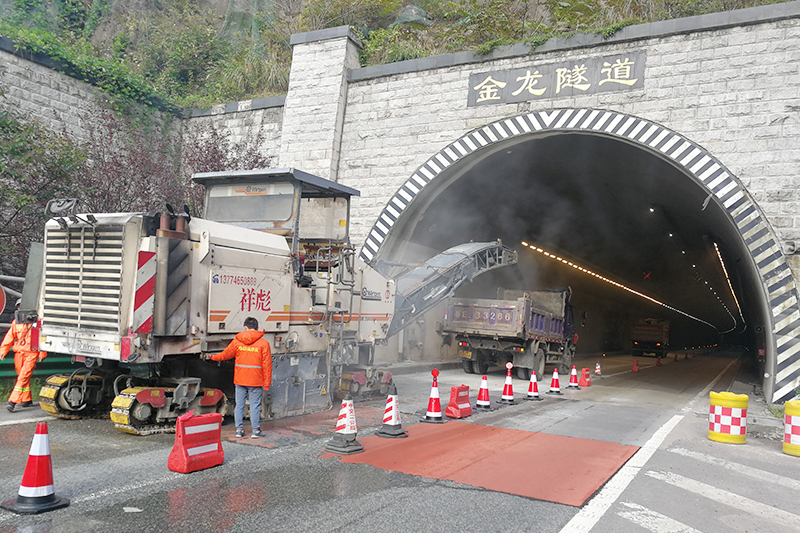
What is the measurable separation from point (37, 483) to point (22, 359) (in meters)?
4.50

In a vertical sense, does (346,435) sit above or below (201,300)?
below

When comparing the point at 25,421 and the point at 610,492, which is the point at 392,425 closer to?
the point at 610,492

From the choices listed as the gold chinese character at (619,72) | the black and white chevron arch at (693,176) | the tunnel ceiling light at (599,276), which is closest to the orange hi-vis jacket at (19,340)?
the black and white chevron arch at (693,176)

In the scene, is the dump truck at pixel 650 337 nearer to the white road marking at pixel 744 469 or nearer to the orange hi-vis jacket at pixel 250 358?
the white road marking at pixel 744 469

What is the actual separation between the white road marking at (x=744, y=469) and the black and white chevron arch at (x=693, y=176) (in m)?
5.82

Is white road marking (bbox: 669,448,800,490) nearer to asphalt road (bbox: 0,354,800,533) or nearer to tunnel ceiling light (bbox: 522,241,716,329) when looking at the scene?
asphalt road (bbox: 0,354,800,533)

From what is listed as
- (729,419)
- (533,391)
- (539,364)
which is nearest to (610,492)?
(729,419)

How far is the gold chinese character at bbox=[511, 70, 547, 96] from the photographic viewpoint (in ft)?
50.4

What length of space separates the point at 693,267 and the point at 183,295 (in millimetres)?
32238

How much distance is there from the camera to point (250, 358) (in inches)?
276

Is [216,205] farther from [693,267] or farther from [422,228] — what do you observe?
[693,267]

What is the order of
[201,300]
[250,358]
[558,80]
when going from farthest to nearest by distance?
[558,80] < [201,300] < [250,358]

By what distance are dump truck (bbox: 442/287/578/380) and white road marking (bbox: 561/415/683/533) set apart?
7810mm

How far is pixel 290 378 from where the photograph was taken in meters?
8.51
